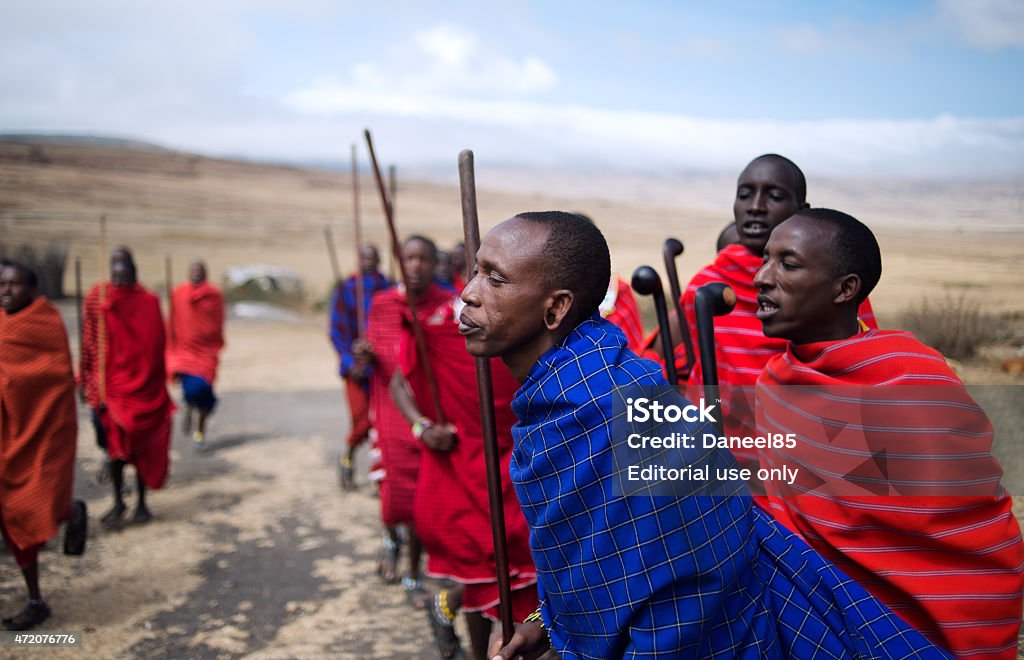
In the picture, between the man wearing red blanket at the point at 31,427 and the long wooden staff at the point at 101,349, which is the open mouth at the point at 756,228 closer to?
the man wearing red blanket at the point at 31,427

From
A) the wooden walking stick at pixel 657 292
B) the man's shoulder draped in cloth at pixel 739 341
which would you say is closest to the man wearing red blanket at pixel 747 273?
the man's shoulder draped in cloth at pixel 739 341

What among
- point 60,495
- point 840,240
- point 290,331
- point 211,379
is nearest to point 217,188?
point 290,331

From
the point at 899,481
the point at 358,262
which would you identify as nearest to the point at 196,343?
the point at 358,262

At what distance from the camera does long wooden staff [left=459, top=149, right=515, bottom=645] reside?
2.14 metres

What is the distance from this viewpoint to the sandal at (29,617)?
14.1 feet

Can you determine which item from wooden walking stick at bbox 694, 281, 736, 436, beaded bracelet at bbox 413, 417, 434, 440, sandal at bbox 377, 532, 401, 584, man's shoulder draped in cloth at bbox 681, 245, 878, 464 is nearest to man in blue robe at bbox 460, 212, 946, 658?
wooden walking stick at bbox 694, 281, 736, 436

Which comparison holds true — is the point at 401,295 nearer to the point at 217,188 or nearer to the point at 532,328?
the point at 532,328

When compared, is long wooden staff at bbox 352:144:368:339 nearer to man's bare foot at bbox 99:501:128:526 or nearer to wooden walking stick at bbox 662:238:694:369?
wooden walking stick at bbox 662:238:694:369

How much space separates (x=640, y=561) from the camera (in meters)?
1.65

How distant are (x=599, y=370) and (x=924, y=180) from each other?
606 cm

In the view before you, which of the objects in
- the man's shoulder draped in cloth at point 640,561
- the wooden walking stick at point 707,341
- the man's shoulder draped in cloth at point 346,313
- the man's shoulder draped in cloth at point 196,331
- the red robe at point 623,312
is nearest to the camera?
the man's shoulder draped in cloth at point 640,561

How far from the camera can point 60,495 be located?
15.0 feet

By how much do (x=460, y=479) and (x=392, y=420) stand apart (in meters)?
1.55

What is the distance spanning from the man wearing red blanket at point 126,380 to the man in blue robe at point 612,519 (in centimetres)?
520
